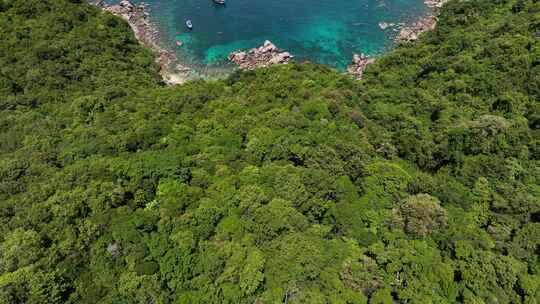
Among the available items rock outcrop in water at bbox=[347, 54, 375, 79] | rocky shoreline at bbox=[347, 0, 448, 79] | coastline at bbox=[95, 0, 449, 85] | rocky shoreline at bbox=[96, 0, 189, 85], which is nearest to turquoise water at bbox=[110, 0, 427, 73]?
rocky shoreline at bbox=[347, 0, 448, 79]

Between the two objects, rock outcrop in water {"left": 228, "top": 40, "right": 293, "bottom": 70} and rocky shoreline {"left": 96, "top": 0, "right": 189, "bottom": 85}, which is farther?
rock outcrop in water {"left": 228, "top": 40, "right": 293, "bottom": 70}

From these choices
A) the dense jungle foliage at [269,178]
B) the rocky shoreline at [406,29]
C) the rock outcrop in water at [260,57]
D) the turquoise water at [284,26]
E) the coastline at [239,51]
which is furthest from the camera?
the turquoise water at [284,26]

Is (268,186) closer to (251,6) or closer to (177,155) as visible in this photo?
(177,155)

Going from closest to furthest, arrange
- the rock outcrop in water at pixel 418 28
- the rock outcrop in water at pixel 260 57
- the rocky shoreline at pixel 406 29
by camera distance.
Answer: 1. the rocky shoreline at pixel 406 29
2. the rock outcrop in water at pixel 260 57
3. the rock outcrop in water at pixel 418 28

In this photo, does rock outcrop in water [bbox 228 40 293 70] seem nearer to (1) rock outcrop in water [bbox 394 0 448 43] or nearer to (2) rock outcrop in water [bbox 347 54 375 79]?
(2) rock outcrop in water [bbox 347 54 375 79]

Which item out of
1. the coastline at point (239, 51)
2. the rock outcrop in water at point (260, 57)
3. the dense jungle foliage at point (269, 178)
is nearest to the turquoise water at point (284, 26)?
the coastline at point (239, 51)

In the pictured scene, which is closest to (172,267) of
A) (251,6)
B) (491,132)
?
(491,132)

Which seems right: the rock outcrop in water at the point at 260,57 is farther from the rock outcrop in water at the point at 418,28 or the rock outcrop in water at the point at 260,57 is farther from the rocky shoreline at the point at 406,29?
the rock outcrop in water at the point at 418,28

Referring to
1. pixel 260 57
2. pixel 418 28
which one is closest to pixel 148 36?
pixel 260 57
